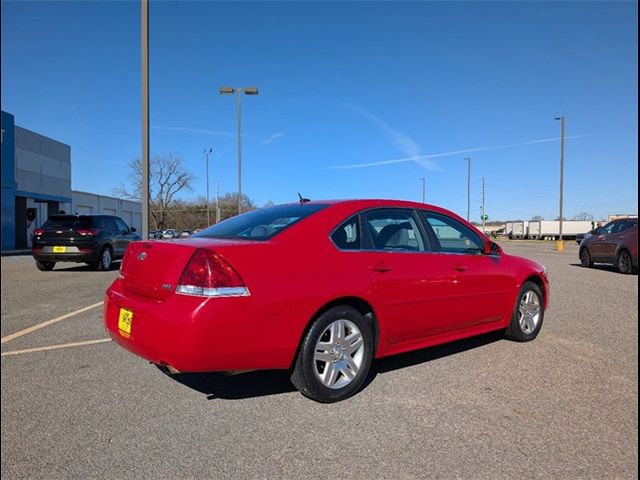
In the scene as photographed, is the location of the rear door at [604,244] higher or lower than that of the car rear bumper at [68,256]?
higher

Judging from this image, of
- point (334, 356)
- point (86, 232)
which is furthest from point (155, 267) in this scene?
point (86, 232)

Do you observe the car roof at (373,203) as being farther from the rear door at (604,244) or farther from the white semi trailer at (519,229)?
the white semi trailer at (519,229)

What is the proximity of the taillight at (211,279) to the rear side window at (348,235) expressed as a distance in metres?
0.90

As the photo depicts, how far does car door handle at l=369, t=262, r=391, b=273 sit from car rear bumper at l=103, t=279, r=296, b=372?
90 centimetres

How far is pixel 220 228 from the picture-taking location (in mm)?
4062

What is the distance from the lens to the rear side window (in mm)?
3521

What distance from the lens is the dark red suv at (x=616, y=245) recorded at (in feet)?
37.8

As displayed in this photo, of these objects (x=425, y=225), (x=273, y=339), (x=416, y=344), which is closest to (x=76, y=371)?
(x=273, y=339)

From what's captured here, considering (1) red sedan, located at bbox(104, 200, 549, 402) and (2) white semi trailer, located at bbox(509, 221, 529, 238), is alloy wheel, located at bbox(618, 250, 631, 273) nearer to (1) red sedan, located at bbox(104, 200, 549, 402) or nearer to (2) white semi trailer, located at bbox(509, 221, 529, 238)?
(1) red sedan, located at bbox(104, 200, 549, 402)

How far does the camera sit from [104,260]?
12555 millimetres

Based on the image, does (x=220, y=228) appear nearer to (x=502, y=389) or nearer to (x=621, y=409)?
(x=502, y=389)

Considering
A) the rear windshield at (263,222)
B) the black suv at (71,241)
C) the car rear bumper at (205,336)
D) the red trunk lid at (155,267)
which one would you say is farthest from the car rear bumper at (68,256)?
the car rear bumper at (205,336)

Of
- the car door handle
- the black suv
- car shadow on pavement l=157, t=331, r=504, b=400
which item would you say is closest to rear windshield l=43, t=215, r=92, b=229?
the black suv

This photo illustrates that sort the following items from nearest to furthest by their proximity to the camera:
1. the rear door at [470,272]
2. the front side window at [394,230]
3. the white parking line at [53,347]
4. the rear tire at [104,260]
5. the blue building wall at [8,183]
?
the front side window at [394,230] → the rear door at [470,272] → the white parking line at [53,347] → the rear tire at [104,260] → the blue building wall at [8,183]
